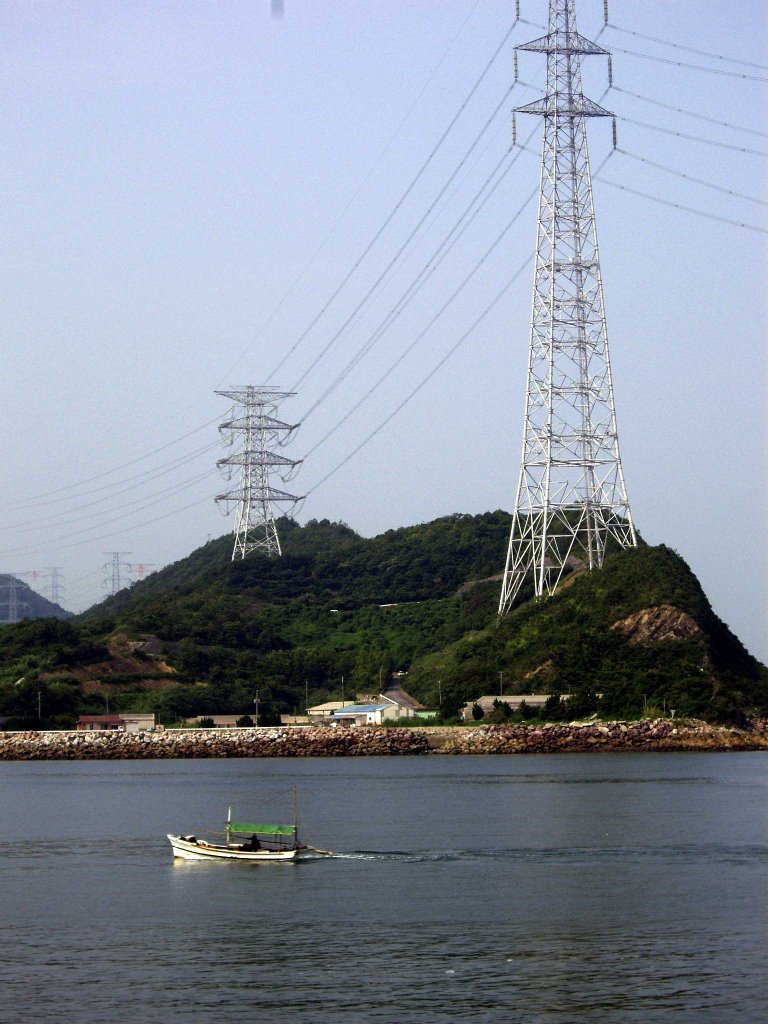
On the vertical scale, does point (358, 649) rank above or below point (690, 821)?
above

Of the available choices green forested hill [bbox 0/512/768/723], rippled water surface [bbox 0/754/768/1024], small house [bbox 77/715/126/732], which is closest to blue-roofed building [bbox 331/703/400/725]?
green forested hill [bbox 0/512/768/723]

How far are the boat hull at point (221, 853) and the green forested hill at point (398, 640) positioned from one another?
163 ft

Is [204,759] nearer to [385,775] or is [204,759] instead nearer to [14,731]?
[14,731]

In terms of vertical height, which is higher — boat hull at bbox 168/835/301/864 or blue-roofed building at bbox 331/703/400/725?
blue-roofed building at bbox 331/703/400/725

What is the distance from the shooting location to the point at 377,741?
309 feet

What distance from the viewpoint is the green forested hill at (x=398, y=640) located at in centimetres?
9056

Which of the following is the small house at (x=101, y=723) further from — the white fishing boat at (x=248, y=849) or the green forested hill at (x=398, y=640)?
the white fishing boat at (x=248, y=849)

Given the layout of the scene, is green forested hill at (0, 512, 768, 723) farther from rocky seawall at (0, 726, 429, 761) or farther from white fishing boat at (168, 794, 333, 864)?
white fishing boat at (168, 794, 333, 864)

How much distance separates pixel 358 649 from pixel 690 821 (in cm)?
7589

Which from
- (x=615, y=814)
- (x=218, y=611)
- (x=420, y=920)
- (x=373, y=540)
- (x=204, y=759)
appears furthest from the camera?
(x=373, y=540)

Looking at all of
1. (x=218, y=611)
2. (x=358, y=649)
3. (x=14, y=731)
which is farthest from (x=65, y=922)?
(x=218, y=611)

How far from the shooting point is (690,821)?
4928cm

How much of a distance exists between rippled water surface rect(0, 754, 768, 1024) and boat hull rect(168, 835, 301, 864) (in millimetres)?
367

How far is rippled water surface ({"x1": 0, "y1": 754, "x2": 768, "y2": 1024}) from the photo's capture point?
24.9 meters
